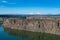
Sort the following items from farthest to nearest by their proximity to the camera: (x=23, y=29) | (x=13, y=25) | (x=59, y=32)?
(x=13, y=25)
(x=23, y=29)
(x=59, y=32)

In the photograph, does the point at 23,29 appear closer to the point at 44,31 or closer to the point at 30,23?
the point at 30,23

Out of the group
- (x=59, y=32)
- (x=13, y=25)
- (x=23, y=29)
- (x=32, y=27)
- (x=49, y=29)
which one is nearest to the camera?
(x=59, y=32)

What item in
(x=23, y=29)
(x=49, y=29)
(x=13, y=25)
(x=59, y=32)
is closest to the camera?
(x=59, y=32)

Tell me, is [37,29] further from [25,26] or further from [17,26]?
[17,26]

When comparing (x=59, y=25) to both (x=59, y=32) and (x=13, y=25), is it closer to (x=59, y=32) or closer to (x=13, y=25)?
(x=59, y=32)

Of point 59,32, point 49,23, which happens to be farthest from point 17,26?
point 59,32

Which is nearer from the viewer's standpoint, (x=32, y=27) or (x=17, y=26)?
Result: (x=32, y=27)

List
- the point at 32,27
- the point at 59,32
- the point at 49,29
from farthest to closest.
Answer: the point at 32,27 → the point at 49,29 → the point at 59,32

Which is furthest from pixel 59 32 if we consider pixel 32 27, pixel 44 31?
pixel 32 27

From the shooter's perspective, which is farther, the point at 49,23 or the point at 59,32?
the point at 49,23
